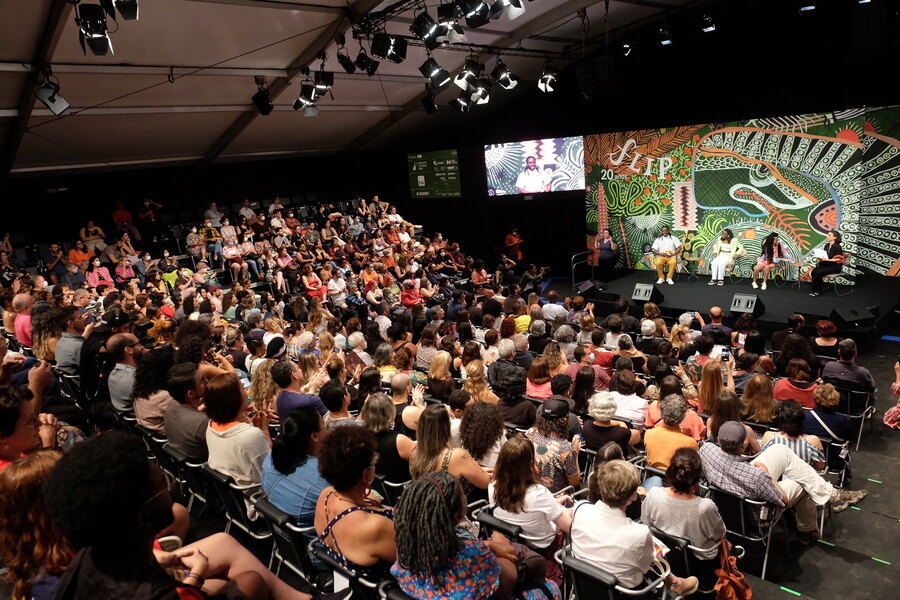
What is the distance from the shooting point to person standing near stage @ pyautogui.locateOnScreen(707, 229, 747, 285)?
11.3 metres

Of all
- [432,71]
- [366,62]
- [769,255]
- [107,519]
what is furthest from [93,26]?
[769,255]

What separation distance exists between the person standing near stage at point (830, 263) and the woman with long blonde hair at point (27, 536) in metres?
11.1

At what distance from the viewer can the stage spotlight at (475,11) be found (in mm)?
7129

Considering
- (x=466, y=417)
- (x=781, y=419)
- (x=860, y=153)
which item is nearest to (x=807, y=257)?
(x=860, y=153)

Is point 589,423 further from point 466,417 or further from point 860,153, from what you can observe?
point 860,153

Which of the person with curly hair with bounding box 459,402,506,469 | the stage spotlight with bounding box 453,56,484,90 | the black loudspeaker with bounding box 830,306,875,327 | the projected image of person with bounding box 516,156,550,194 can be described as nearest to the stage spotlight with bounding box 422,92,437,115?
the stage spotlight with bounding box 453,56,484,90

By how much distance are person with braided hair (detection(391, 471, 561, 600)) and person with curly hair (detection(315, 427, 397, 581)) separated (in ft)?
0.56

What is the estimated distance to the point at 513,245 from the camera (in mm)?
14602

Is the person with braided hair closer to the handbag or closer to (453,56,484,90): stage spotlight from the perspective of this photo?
the handbag

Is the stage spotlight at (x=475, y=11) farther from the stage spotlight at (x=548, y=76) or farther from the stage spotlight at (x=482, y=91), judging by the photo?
the stage spotlight at (x=548, y=76)

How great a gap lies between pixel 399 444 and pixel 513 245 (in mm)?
11497

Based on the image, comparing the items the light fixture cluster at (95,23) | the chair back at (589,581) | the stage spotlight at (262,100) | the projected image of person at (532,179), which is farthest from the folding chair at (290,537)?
the projected image of person at (532,179)

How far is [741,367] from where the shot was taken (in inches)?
211

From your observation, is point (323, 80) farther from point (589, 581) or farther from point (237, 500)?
point (589, 581)
